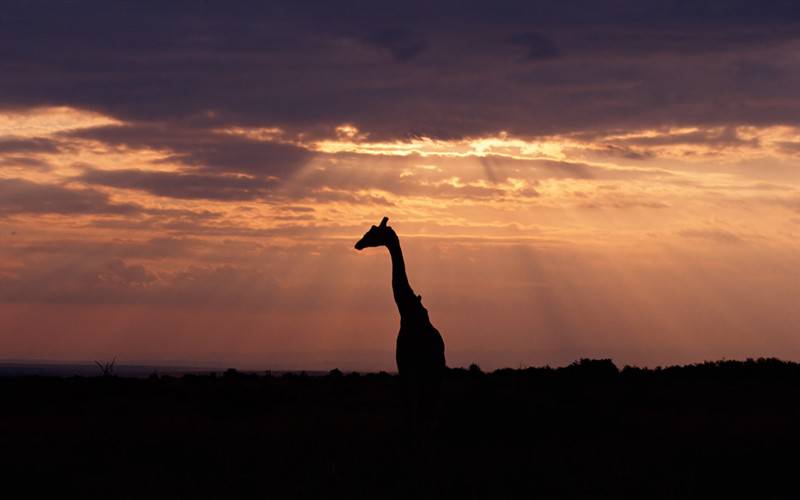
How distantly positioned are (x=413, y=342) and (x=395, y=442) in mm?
1874

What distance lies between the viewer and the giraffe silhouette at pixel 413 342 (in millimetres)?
18938

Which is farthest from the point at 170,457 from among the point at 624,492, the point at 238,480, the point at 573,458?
the point at 624,492

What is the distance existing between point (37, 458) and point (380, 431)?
7115 millimetres

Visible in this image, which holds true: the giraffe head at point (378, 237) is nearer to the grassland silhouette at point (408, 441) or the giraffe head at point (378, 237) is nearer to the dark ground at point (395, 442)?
the grassland silhouette at point (408, 441)

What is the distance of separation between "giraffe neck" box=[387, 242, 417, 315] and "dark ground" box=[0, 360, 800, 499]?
248 cm

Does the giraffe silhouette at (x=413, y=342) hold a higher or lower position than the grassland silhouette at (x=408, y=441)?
higher

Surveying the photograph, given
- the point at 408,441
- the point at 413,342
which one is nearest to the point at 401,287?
the point at 413,342

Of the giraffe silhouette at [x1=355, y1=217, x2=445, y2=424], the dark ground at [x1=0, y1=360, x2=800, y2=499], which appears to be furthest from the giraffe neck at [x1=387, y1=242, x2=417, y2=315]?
the dark ground at [x1=0, y1=360, x2=800, y2=499]

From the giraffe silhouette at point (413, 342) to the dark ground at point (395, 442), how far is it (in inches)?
35.8

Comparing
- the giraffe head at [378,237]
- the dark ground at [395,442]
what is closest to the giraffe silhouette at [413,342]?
the giraffe head at [378,237]

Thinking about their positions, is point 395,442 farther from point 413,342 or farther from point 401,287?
point 401,287

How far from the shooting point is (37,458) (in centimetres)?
1712

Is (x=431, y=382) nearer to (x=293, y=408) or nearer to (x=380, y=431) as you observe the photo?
(x=380, y=431)

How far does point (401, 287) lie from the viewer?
19.1 metres
